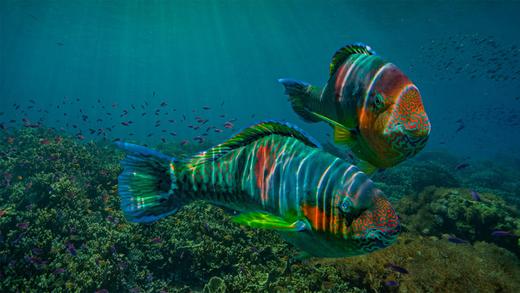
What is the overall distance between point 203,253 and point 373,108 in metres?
4.97

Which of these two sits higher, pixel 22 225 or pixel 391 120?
pixel 391 120

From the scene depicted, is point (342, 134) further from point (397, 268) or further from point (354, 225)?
point (397, 268)

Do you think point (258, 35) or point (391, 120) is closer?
point (391, 120)

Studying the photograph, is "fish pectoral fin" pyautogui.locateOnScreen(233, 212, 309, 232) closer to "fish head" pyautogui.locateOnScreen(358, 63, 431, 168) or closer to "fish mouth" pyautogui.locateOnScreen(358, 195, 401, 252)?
"fish mouth" pyautogui.locateOnScreen(358, 195, 401, 252)

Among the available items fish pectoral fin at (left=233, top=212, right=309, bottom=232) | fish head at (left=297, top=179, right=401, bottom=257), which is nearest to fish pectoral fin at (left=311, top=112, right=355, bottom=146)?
fish head at (left=297, top=179, right=401, bottom=257)

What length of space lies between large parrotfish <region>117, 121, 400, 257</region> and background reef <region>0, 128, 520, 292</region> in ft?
9.63

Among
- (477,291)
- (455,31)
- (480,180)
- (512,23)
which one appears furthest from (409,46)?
(477,291)

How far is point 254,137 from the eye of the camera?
2092 millimetres

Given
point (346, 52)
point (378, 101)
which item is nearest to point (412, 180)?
point (346, 52)

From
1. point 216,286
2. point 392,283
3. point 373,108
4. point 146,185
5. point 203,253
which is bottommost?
point 392,283

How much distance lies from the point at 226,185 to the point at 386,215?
1.07 meters

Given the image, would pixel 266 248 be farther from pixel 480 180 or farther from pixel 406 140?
pixel 480 180

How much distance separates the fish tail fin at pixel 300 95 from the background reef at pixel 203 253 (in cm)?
309

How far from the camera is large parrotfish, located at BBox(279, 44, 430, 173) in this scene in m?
1.39
